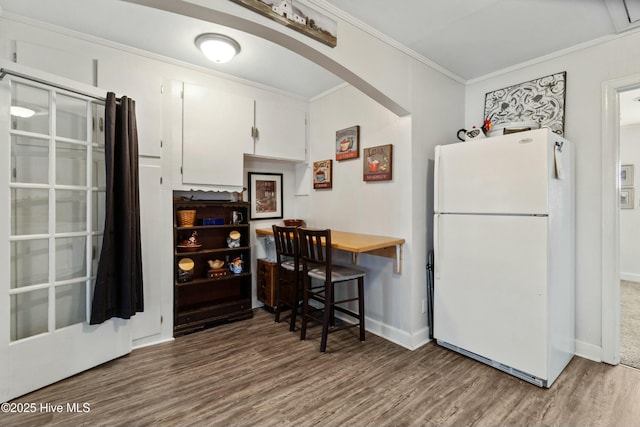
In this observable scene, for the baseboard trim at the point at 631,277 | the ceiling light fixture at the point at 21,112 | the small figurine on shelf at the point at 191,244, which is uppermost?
the ceiling light fixture at the point at 21,112

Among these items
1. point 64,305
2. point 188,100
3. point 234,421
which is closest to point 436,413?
point 234,421

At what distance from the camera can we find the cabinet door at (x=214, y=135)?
8.98 ft

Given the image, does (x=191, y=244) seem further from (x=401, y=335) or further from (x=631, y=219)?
(x=631, y=219)

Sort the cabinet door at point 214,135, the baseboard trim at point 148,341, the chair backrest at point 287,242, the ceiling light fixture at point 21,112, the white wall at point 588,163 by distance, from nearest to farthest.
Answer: the ceiling light fixture at point 21,112, the white wall at point 588,163, the baseboard trim at point 148,341, the chair backrest at point 287,242, the cabinet door at point 214,135

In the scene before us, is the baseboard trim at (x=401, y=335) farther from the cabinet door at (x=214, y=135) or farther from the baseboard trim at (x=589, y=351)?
the cabinet door at (x=214, y=135)

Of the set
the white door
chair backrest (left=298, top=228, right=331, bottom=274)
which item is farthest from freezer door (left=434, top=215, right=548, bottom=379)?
the white door

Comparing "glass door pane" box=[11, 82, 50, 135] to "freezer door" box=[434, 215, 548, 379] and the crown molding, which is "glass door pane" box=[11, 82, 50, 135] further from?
"freezer door" box=[434, 215, 548, 379]

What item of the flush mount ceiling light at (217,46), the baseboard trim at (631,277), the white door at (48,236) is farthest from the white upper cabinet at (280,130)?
the baseboard trim at (631,277)

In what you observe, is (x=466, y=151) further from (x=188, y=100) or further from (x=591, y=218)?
(x=188, y=100)

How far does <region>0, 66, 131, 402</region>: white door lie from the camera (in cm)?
184

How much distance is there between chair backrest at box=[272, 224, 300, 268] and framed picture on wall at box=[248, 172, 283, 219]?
0.72 metres

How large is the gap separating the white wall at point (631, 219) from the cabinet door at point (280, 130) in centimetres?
506

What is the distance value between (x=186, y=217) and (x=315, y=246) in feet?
4.04

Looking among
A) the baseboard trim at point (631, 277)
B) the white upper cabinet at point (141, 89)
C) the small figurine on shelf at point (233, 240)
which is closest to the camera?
the white upper cabinet at point (141, 89)
